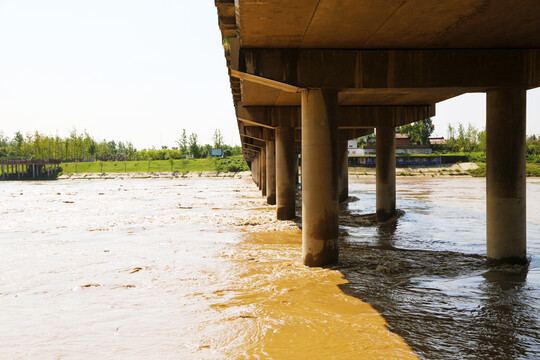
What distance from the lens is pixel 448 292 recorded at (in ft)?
31.1

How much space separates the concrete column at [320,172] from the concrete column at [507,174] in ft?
13.5

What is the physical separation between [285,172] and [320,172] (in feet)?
41.0

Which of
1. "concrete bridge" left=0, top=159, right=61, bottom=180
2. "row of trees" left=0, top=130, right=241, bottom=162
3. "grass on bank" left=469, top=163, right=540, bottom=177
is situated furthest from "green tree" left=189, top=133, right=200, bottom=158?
"grass on bank" left=469, top=163, right=540, bottom=177

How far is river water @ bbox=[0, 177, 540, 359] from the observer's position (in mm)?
6727

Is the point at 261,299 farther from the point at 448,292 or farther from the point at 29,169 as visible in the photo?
the point at 29,169

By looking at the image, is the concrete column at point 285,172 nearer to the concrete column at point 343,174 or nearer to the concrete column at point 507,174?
the concrete column at point 343,174

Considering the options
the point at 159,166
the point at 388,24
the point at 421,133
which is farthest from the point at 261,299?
the point at 421,133

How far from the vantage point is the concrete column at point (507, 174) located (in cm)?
1146

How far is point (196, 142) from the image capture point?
556 feet

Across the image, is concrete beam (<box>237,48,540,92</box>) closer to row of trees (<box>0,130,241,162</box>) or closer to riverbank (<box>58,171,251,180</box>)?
riverbank (<box>58,171,251,180</box>)

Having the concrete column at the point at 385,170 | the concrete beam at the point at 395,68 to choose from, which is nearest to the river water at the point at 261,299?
the concrete beam at the point at 395,68

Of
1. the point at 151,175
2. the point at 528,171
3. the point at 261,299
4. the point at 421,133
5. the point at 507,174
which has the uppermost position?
the point at 421,133

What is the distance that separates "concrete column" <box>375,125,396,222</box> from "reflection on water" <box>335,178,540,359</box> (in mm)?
4971

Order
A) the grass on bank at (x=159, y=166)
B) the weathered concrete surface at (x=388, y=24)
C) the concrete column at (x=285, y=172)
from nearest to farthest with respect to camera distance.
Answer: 1. the weathered concrete surface at (x=388, y=24)
2. the concrete column at (x=285, y=172)
3. the grass on bank at (x=159, y=166)
